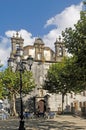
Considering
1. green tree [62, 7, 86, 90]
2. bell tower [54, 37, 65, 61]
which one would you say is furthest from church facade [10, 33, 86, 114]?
green tree [62, 7, 86, 90]

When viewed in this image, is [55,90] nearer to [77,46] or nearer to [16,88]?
[16,88]

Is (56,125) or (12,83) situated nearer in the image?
(56,125)

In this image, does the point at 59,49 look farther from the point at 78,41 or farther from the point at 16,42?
the point at 78,41

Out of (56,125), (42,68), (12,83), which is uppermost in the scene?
(42,68)

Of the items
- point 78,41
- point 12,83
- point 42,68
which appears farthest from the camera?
point 42,68

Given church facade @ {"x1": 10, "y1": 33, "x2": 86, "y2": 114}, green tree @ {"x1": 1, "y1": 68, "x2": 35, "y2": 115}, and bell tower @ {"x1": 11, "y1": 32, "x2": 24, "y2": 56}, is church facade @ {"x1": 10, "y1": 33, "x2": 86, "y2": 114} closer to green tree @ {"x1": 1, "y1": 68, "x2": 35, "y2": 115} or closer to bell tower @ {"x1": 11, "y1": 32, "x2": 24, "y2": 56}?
bell tower @ {"x1": 11, "y1": 32, "x2": 24, "y2": 56}

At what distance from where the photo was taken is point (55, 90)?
218ft

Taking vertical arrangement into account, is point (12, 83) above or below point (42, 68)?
below

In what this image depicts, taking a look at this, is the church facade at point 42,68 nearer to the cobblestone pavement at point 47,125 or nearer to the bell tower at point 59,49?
the bell tower at point 59,49

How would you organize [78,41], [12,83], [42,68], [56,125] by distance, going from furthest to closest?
[42,68] < [12,83] < [56,125] < [78,41]

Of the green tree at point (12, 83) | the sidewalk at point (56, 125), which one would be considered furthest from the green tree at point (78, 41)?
the green tree at point (12, 83)

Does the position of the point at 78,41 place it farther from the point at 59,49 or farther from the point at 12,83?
the point at 59,49

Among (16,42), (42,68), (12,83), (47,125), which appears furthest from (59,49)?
(47,125)

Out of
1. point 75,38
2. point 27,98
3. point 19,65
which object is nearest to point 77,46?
point 75,38
